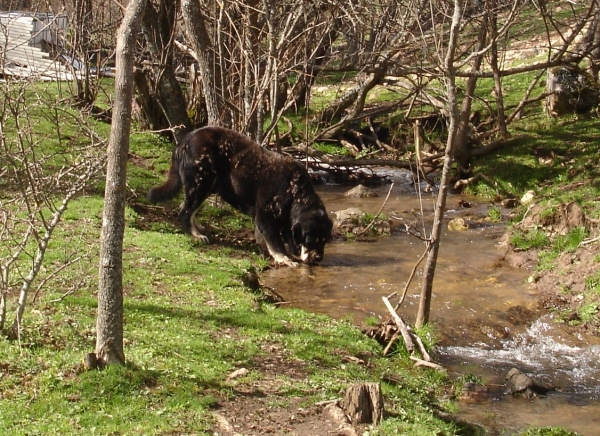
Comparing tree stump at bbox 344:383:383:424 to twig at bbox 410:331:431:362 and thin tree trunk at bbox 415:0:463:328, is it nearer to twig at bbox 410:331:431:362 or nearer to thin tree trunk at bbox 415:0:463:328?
twig at bbox 410:331:431:362

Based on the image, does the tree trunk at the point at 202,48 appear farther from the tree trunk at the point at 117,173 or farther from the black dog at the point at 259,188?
the tree trunk at the point at 117,173

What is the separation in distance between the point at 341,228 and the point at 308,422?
9.10 metres

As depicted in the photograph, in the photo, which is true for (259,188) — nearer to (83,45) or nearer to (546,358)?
(546,358)

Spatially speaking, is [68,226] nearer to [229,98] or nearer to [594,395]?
[229,98]

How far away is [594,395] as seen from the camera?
878cm

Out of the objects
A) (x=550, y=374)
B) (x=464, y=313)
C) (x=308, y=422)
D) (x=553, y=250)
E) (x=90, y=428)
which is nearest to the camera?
(x=90, y=428)

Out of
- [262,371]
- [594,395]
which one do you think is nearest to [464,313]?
[594,395]

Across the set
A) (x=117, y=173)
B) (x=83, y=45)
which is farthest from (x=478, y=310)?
(x=83, y=45)

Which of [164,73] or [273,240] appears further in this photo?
[164,73]

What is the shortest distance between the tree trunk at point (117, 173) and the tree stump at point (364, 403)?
2.10 metres

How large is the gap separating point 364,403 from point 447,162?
3.38 m

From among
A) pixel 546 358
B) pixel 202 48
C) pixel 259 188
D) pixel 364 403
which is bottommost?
pixel 546 358

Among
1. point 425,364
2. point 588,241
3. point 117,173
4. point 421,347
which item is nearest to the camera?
point 117,173

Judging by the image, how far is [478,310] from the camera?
1138cm
